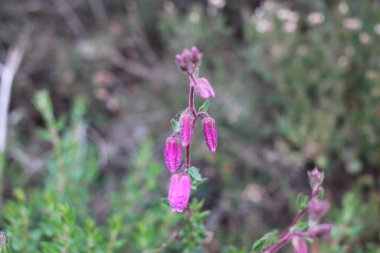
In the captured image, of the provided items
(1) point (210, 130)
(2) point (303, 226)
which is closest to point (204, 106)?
(1) point (210, 130)

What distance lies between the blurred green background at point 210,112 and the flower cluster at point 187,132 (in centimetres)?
70

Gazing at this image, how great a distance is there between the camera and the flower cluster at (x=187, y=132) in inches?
55.1

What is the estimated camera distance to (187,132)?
4.71 ft

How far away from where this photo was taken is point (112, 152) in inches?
169

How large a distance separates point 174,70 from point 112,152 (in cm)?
101

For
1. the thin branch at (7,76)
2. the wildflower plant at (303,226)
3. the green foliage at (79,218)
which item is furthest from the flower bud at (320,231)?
the thin branch at (7,76)

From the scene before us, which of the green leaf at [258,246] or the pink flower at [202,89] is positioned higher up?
the pink flower at [202,89]

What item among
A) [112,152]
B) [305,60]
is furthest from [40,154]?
[305,60]

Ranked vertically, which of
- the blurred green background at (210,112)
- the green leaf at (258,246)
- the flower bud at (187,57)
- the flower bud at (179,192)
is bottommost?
the green leaf at (258,246)

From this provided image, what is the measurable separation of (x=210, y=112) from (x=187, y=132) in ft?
8.44

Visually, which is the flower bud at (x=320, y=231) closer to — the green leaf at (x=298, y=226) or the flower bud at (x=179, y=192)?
the green leaf at (x=298, y=226)

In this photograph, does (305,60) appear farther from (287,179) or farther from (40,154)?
(40,154)

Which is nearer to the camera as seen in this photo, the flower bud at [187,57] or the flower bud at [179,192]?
the flower bud at [187,57]

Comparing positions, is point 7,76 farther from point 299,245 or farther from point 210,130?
point 299,245
